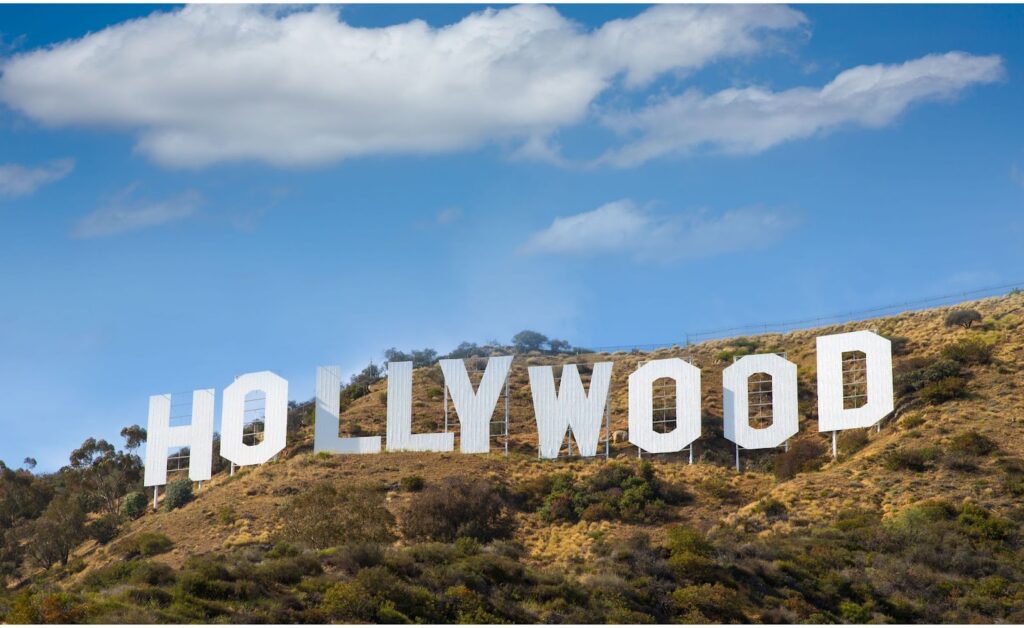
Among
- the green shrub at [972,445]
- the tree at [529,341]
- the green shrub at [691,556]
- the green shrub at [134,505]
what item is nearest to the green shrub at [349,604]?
the green shrub at [691,556]

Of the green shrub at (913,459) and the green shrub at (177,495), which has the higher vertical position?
the green shrub at (913,459)

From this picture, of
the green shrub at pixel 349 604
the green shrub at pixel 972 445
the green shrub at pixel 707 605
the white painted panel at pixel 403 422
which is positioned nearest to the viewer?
the green shrub at pixel 349 604

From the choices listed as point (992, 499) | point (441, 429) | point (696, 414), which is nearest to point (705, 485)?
point (696, 414)

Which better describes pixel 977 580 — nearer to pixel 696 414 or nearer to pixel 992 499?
pixel 992 499

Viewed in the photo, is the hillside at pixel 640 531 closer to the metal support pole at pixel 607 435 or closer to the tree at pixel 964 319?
the tree at pixel 964 319

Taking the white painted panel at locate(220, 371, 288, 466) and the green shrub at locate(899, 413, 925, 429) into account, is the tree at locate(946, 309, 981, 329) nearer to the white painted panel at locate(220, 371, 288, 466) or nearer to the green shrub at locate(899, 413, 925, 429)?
the green shrub at locate(899, 413, 925, 429)

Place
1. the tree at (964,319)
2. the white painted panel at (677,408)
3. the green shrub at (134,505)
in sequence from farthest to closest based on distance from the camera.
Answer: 1. the tree at (964,319)
2. the green shrub at (134,505)
3. the white painted panel at (677,408)

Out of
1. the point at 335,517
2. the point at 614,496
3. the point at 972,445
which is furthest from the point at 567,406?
the point at 972,445
